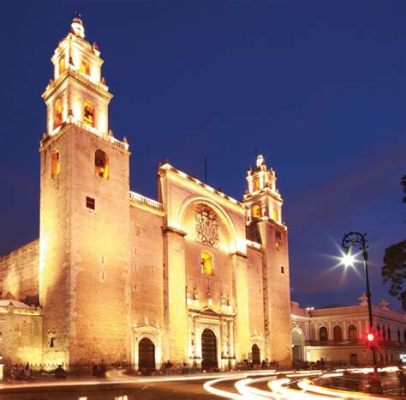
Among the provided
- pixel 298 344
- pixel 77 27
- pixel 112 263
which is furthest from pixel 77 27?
pixel 298 344

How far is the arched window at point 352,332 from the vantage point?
6662 cm

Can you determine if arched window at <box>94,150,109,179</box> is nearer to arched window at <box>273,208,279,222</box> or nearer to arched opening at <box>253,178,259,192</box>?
arched opening at <box>253,178,259,192</box>

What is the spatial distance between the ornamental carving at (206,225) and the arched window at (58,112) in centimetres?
1509

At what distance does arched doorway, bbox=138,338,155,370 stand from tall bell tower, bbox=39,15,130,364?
2.34m

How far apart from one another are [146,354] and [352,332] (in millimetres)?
37568

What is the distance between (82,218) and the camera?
3538cm

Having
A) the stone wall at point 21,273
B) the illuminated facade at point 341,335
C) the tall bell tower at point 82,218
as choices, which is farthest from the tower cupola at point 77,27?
the illuminated facade at point 341,335

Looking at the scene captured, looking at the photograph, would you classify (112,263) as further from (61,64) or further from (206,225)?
(61,64)

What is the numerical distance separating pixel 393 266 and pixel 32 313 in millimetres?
22859

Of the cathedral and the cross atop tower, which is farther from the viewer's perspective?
the cross atop tower

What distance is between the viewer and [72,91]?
38719 millimetres

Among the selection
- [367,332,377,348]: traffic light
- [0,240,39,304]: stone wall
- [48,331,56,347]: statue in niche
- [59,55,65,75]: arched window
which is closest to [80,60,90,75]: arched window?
[59,55,65,75]: arched window

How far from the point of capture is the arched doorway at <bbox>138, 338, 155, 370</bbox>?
124 feet

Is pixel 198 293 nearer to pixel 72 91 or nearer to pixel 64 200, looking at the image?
pixel 64 200
